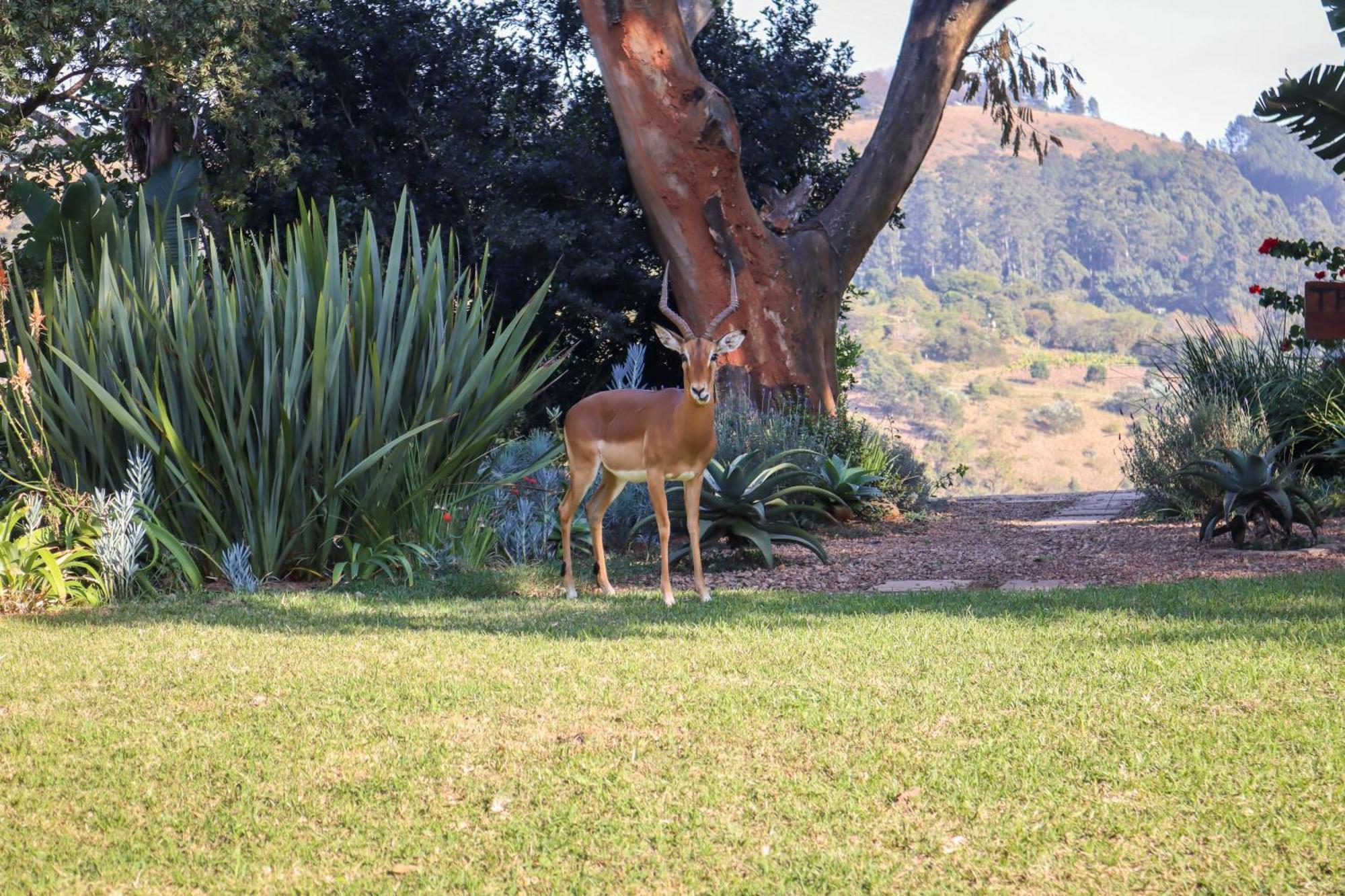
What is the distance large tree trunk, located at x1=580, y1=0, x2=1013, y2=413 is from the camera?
44.8 ft

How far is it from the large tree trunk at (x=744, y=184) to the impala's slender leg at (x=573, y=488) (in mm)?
6431

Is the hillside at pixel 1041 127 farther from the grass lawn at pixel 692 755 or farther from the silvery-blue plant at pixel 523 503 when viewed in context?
the grass lawn at pixel 692 755

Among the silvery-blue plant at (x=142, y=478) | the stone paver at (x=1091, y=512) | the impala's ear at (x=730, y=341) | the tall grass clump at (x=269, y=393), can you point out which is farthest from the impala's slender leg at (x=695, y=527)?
the stone paver at (x=1091, y=512)

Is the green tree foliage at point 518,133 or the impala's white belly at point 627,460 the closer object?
the impala's white belly at point 627,460

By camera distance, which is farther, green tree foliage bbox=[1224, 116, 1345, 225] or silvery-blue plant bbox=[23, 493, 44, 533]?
green tree foliage bbox=[1224, 116, 1345, 225]

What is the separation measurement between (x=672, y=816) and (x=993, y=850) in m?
0.94

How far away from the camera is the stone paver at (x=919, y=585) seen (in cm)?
805

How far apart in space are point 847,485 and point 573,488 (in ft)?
15.4

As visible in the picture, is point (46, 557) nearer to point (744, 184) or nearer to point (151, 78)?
point (744, 184)

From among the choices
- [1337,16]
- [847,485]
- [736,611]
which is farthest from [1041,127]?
[736,611]

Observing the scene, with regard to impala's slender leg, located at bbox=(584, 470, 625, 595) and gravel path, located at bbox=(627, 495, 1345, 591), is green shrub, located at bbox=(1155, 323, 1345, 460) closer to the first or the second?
gravel path, located at bbox=(627, 495, 1345, 591)

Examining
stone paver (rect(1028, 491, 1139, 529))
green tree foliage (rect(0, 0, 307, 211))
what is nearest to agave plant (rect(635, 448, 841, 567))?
stone paver (rect(1028, 491, 1139, 529))

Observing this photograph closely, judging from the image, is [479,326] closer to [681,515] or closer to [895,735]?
[681,515]

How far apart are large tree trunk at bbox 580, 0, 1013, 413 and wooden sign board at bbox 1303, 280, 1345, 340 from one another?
6734 millimetres
